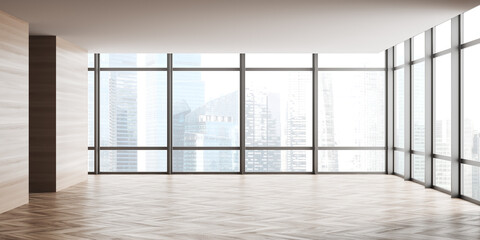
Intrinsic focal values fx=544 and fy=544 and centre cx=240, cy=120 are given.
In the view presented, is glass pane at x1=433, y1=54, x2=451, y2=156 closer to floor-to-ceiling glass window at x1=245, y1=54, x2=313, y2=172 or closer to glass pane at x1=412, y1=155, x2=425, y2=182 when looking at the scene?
glass pane at x1=412, y1=155, x2=425, y2=182

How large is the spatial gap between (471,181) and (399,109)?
4.10 metres

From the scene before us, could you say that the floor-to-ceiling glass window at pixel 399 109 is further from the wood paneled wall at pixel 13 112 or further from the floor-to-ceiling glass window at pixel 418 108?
the wood paneled wall at pixel 13 112

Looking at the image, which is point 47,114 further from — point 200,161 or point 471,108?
point 471,108

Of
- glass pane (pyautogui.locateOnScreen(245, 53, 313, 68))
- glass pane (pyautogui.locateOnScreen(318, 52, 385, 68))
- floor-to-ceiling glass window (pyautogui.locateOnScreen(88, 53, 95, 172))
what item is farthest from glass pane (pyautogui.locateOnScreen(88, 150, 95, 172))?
glass pane (pyautogui.locateOnScreen(318, 52, 385, 68))

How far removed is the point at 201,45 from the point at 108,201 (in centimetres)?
401

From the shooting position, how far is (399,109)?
41.3 feet

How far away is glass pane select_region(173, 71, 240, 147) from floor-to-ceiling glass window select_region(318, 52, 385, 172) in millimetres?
2138

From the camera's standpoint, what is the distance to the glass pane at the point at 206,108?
13.1 meters

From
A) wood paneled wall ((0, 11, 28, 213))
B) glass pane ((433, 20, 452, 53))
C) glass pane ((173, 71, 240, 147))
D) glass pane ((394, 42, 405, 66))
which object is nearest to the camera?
wood paneled wall ((0, 11, 28, 213))

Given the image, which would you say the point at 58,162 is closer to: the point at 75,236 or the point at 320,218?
the point at 75,236

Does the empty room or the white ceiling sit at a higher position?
the white ceiling

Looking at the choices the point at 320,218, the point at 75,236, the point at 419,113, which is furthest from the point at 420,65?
the point at 75,236

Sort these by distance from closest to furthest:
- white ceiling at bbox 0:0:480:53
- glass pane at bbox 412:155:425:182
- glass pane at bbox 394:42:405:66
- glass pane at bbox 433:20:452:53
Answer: white ceiling at bbox 0:0:480:53 → glass pane at bbox 433:20:452:53 → glass pane at bbox 412:155:425:182 → glass pane at bbox 394:42:405:66

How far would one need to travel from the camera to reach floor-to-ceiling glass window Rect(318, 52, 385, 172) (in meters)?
Answer: 13.2
